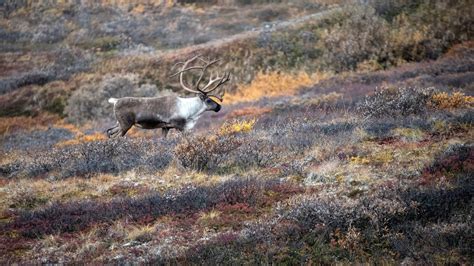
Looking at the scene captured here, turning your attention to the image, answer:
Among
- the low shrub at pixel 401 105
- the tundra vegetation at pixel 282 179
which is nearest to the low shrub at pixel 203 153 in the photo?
the tundra vegetation at pixel 282 179

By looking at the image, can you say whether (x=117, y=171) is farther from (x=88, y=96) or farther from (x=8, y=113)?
(x=8, y=113)

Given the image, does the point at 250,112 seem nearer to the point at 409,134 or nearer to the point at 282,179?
the point at 409,134

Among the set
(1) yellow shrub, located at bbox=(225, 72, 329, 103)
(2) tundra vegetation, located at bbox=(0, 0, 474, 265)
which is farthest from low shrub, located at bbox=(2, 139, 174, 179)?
(1) yellow shrub, located at bbox=(225, 72, 329, 103)

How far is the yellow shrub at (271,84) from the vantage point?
23566 mm

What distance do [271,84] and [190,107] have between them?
478 inches

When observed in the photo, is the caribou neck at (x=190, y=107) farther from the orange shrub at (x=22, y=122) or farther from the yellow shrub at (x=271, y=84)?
the orange shrub at (x=22, y=122)

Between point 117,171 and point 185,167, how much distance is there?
1.51m

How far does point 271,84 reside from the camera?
2484 centimetres

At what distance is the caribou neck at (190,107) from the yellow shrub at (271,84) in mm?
9327

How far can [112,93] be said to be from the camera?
81.8 ft

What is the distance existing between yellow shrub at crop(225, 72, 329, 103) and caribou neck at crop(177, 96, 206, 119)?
9.33 m

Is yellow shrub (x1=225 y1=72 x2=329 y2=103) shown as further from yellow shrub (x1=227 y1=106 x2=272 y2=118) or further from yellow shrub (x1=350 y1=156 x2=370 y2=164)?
yellow shrub (x1=350 y1=156 x2=370 y2=164)

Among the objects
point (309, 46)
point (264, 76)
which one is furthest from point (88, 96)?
point (309, 46)

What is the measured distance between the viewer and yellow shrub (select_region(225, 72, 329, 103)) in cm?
2357
